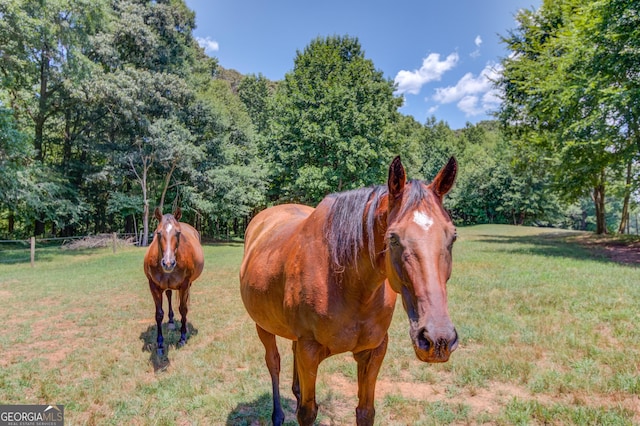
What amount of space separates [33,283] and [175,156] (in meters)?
13.0

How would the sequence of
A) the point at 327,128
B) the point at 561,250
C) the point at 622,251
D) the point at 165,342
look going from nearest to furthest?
the point at 165,342 < the point at 622,251 < the point at 561,250 < the point at 327,128

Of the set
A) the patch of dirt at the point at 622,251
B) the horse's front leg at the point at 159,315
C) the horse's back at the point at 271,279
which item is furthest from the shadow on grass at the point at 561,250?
the horse's front leg at the point at 159,315

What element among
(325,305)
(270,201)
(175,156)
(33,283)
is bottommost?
(33,283)

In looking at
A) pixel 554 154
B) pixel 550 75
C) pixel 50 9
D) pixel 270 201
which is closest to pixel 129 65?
pixel 50 9

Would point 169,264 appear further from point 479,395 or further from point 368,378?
point 479,395

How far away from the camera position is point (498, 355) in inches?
177

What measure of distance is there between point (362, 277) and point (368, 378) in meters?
0.93

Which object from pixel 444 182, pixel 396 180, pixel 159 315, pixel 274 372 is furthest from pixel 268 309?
pixel 159 315

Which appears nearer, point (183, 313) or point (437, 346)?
point (437, 346)

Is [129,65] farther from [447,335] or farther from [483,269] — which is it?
[447,335]

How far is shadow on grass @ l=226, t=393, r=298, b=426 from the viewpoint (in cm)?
338

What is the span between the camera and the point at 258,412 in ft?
11.6

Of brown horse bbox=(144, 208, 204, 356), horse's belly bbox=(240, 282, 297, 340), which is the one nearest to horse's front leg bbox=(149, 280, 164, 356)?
brown horse bbox=(144, 208, 204, 356)

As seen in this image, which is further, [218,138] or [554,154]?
[218,138]
